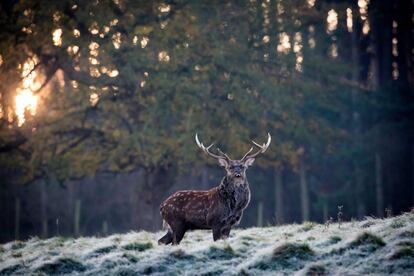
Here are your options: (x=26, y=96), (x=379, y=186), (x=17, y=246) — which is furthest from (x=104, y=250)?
(x=379, y=186)

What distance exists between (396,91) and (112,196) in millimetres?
15876

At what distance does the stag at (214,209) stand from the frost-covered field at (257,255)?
332 mm

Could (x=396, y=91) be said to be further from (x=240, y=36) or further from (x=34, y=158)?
(x=34, y=158)

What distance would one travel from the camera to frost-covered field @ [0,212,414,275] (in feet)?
34.3

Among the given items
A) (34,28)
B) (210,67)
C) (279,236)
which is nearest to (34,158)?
(34,28)

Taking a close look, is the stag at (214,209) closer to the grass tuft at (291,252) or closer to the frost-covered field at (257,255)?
the frost-covered field at (257,255)

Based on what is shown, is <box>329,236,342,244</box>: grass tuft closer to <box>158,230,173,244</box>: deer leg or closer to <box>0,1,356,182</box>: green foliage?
<box>158,230,173,244</box>: deer leg

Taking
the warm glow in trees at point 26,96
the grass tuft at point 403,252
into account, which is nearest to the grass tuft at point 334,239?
the grass tuft at point 403,252

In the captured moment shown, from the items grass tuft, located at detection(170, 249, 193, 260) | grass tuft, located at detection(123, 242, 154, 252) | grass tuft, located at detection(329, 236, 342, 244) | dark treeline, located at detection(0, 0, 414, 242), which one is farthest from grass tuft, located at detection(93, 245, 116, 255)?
dark treeline, located at detection(0, 0, 414, 242)

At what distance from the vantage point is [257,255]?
11352mm

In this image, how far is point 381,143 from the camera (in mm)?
34094

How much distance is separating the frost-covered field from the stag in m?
0.33

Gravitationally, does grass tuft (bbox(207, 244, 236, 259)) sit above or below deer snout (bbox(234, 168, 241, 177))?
below

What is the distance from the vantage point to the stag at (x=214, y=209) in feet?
45.0
